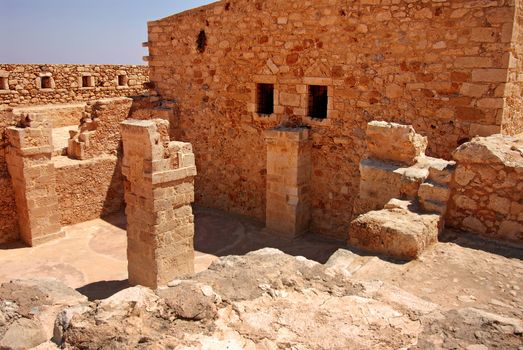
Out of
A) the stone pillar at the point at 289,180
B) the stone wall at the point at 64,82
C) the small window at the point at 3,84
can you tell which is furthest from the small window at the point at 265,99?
the small window at the point at 3,84

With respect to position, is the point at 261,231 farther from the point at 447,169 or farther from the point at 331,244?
the point at 447,169

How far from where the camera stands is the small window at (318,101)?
31.9 feet

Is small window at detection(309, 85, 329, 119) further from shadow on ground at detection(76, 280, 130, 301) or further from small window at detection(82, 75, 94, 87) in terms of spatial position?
small window at detection(82, 75, 94, 87)

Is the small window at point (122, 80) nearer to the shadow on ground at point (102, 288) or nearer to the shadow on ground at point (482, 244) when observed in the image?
the shadow on ground at point (102, 288)

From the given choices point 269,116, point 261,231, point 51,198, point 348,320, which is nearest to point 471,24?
point 269,116

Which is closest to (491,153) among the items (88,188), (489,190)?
(489,190)

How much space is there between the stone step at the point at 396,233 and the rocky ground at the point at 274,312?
0.43 metres

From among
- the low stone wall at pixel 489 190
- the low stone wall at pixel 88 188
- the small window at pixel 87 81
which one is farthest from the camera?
the small window at pixel 87 81

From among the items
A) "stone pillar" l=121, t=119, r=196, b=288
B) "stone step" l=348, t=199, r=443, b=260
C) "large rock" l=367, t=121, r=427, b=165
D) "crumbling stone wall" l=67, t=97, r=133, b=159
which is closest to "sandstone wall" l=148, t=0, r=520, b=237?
"crumbling stone wall" l=67, t=97, r=133, b=159

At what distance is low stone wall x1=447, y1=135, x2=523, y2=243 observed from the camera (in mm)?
4582

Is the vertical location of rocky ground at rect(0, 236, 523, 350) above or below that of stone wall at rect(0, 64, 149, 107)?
below

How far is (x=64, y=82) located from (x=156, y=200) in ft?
34.8

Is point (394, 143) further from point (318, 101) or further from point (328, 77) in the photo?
point (318, 101)

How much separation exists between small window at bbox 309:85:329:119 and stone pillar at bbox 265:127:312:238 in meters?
0.56
